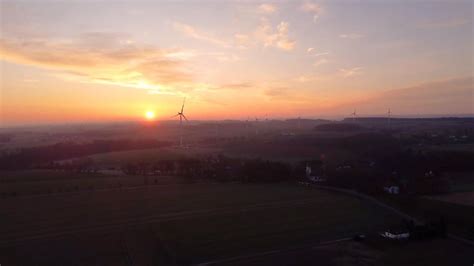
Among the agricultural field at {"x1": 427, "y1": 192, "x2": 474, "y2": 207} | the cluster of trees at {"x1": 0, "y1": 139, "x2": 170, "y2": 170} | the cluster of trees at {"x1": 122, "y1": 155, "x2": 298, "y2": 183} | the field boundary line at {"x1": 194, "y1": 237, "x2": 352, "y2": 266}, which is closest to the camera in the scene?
the field boundary line at {"x1": 194, "y1": 237, "x2": 352, "y2": 266}

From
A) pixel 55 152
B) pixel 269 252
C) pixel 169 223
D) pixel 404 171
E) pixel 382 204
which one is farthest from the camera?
pixel 55 152

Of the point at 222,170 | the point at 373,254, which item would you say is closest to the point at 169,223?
the point at 373,254

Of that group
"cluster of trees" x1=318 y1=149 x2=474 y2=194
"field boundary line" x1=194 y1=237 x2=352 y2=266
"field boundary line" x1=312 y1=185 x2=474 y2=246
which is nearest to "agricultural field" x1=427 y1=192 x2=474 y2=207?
"cluster of trees" x1=318 y1=149 x2=474 y2=194

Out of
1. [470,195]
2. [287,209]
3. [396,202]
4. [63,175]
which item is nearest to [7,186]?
[63,175]

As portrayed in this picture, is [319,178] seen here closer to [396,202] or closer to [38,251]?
[396,202]

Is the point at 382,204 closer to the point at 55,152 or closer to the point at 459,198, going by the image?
the point at 459,198

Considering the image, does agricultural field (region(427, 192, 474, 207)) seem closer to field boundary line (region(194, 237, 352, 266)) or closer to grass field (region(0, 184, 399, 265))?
grass field (region(0, 184, 399, 265))
